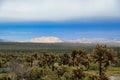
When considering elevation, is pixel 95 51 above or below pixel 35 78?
above

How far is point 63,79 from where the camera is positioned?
103 meters

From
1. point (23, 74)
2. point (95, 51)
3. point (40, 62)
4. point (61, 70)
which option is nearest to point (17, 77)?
point (23, 74)

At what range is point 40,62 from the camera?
16825 cm

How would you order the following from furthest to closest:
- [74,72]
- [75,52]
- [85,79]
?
[75,52]
[85,79]
[74,72]

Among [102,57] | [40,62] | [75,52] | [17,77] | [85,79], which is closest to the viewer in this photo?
[102,57]

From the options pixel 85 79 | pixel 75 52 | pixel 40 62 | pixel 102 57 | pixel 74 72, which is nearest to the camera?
pixel 74 72

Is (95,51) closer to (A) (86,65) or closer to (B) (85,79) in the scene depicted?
(B) (85,79)

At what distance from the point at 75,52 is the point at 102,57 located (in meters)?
43.6

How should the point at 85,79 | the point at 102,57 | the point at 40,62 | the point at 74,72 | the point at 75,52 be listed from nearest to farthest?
the point at 74,72, the point at 102,57, the point at 85,79, the point at 75,52, the point at 40,62

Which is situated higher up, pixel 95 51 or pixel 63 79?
pixel 95 51

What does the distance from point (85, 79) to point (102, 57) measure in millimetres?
12412

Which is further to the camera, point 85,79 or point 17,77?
point 17,77

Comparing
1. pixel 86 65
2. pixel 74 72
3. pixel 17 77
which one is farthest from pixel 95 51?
pixel 86 65

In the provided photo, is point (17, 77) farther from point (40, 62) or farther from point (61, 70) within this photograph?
point (40, 62)
